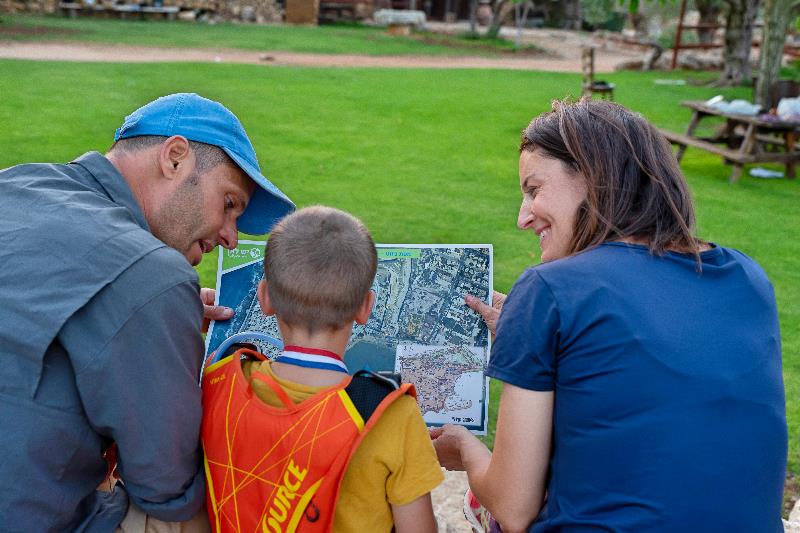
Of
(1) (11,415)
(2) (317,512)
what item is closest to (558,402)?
(2) (317,512)

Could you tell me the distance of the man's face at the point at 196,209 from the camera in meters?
2.28

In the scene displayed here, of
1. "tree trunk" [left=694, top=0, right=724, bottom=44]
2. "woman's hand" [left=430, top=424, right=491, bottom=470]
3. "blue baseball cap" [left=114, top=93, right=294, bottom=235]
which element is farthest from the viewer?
"tree trunk" [left=694, top=0, right=724, bottom=44]

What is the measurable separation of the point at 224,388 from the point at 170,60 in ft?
60.4

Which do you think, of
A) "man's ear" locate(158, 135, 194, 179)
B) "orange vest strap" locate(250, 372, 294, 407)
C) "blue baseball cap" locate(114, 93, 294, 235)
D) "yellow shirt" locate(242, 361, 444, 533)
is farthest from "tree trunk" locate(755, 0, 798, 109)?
"orange vest strap" locate(250, 372, 294, 407)

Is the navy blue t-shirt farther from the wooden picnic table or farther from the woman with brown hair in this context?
the wooden picnic table

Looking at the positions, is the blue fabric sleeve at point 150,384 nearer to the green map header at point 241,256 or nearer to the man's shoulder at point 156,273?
the man's shoulder at point 156,273

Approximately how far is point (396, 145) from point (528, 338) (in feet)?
29.1

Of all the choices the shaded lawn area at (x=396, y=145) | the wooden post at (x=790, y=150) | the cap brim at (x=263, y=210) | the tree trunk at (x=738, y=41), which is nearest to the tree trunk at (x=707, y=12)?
the tree trunk at (x=738, y=41)

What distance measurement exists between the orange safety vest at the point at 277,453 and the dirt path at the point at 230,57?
17.0 meters

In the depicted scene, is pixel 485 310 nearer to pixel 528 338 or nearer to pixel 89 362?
pixel 528 338

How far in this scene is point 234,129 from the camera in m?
2.33

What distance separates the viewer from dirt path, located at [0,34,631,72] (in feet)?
61.0

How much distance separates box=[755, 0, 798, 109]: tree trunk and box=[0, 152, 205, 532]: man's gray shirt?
1245 centimetres

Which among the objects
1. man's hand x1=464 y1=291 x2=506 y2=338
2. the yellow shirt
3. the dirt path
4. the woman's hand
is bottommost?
the dirt path
